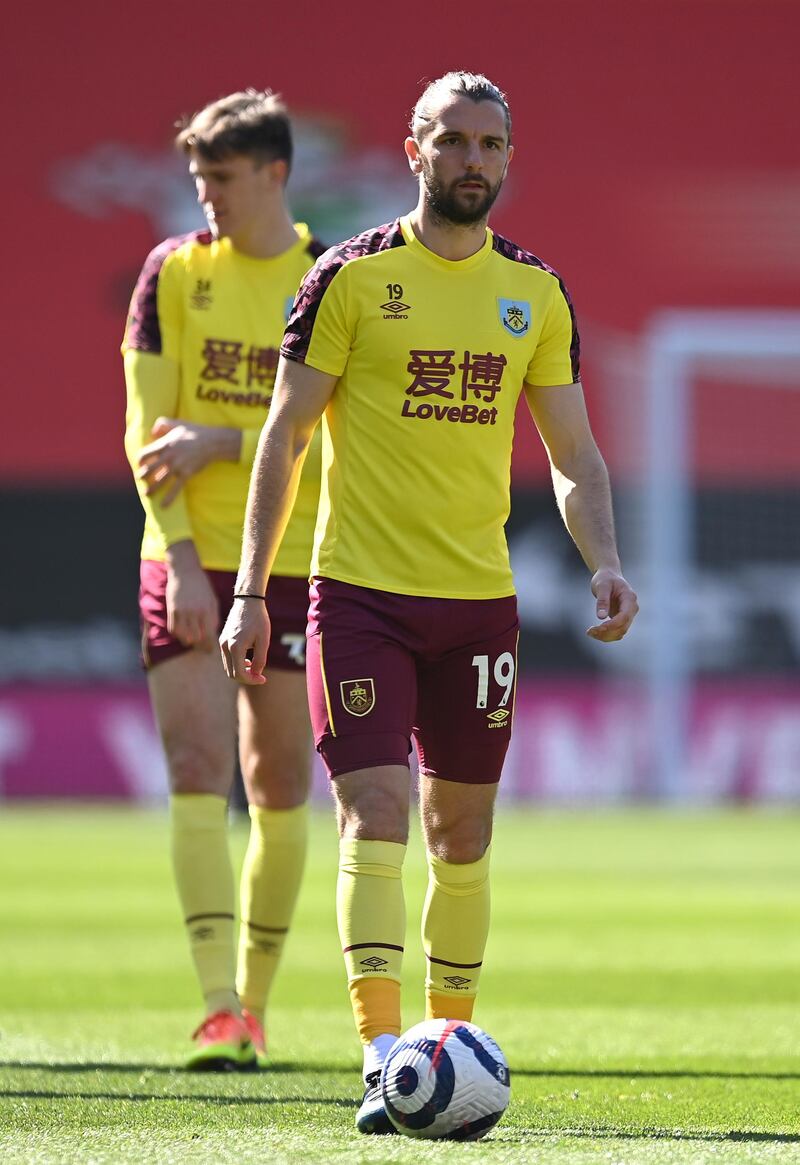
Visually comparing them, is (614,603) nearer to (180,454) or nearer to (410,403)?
(410,403)

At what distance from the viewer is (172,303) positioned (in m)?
5.70

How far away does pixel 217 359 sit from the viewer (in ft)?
18.8

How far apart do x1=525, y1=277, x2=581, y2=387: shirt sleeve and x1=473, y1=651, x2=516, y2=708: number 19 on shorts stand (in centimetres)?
64

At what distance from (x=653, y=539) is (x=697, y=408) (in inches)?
63.1

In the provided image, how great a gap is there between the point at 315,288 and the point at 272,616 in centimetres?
143

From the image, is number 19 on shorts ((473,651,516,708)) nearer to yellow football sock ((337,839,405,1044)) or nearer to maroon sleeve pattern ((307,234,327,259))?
yellow football sock ((337,839,405,1044))

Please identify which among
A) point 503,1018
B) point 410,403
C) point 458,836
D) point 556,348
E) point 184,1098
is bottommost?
point 503,1018

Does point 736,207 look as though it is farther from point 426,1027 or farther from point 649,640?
point 426,1027

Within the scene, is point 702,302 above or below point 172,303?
above

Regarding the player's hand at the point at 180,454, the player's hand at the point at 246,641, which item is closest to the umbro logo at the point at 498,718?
the player's hand at the point at 246,641

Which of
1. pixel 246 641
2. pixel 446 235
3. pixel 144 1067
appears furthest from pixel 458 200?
pixel 144 1067

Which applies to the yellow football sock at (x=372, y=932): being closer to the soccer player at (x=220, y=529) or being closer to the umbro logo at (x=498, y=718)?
the umbro logo at (x=498, y=718)

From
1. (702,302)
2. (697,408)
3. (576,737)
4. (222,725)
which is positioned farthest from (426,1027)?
(702,302)

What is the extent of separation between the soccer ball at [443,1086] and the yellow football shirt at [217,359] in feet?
6.27
